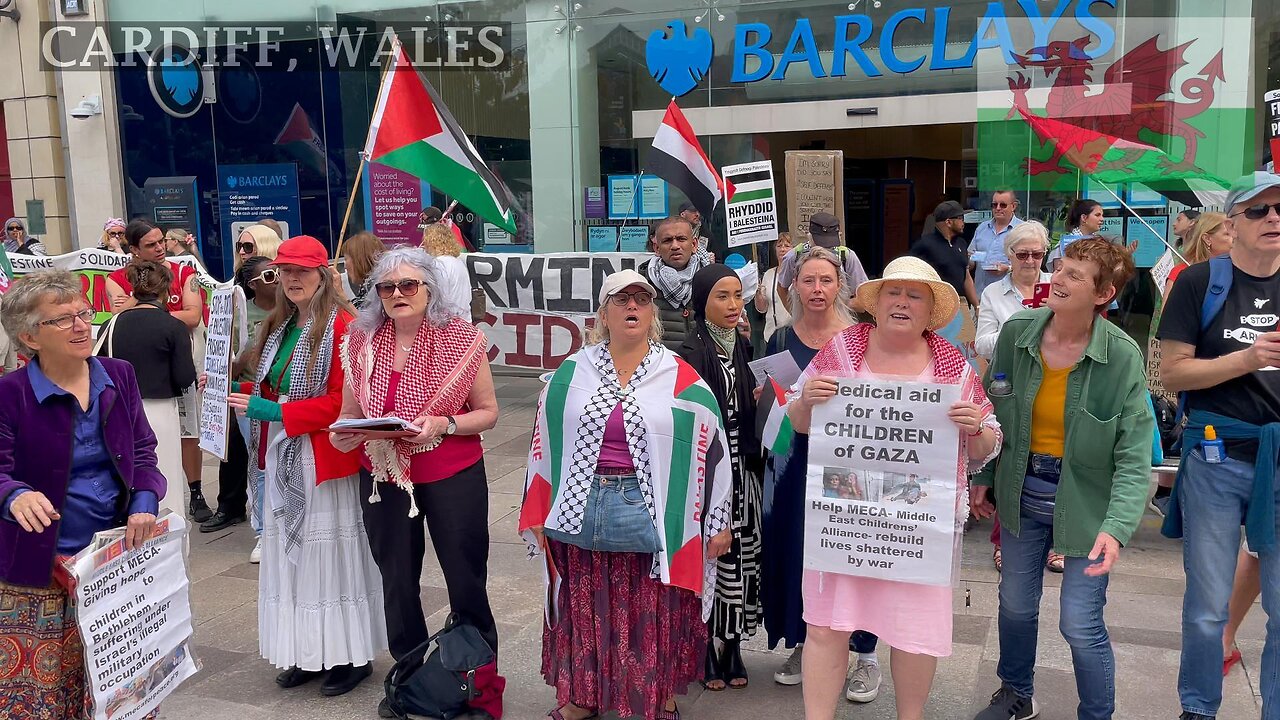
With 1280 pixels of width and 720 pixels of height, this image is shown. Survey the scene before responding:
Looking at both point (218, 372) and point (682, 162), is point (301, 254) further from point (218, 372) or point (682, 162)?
point (682, 162)

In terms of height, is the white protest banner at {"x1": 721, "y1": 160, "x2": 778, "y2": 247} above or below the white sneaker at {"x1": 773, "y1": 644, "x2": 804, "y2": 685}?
above

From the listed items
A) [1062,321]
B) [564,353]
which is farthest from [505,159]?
[1062,321]

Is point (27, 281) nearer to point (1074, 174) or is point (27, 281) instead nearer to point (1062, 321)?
point (1062, 321)

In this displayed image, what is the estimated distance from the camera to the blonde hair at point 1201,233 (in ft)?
19.2

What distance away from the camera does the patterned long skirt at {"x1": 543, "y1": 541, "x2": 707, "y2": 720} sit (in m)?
3.85

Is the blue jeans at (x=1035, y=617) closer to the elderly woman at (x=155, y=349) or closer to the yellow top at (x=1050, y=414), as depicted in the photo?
the yellow top at (x=1050, y=414)

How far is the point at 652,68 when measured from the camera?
41.2 ft

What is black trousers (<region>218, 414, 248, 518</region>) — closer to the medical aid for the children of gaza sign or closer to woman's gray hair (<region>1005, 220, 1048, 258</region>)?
the medical aid for the children of gaza sign

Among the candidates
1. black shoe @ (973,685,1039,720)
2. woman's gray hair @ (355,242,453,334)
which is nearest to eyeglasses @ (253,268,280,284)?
woman's gray hair @ (355,242,453,334)

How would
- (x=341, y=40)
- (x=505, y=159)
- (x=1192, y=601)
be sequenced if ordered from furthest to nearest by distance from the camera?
1. (x=341, y=40)
2. (x=505, y=159)
3. (x=1192, y=601)

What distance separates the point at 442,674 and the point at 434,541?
0.52m

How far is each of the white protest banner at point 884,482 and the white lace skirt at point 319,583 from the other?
6.48 ft

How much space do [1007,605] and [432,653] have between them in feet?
7.29

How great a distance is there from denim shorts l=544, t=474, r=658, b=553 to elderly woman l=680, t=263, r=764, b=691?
55 cm
